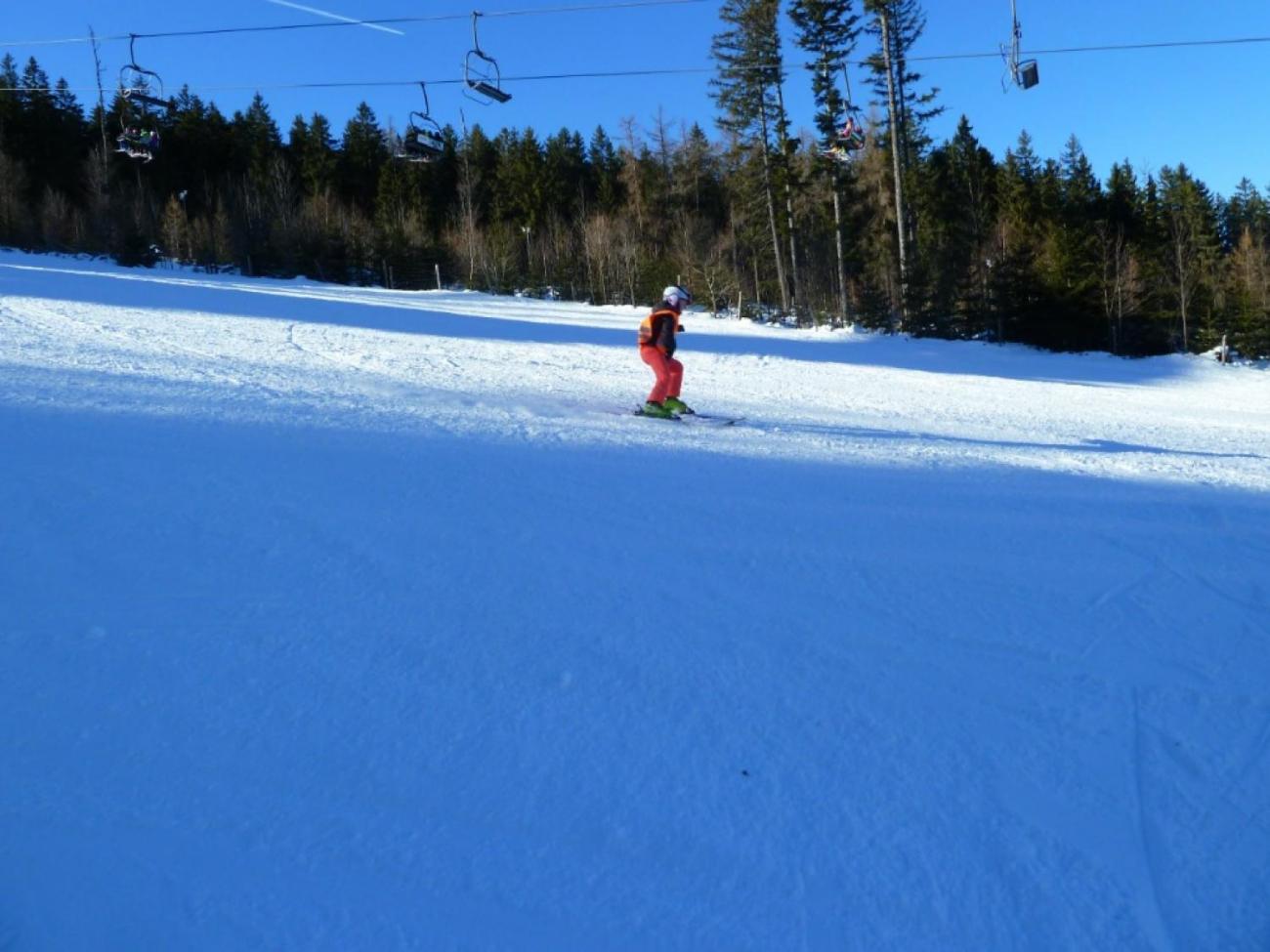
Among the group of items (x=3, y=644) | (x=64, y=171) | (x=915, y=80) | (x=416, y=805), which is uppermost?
(x=64, y=171)

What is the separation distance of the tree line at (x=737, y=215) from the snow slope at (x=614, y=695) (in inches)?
Result: 580

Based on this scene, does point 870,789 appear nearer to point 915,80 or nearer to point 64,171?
point 915,80

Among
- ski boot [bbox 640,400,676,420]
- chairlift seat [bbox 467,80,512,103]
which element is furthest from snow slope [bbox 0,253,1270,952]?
chairlift seat [bbox 467,80,512,103]

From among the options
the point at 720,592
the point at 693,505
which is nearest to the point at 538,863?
the point at 720,592

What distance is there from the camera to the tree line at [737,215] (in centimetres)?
3186

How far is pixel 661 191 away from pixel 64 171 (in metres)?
39.7

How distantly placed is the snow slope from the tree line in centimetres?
1474

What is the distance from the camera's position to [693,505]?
6016mm

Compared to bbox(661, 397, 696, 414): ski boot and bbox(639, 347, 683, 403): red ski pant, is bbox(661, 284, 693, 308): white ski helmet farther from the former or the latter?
bbox(661, 397, 696, 414): ski boot

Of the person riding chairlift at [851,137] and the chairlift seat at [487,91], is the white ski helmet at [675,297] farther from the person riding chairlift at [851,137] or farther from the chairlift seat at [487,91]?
the person riding chairlift at [851,137]

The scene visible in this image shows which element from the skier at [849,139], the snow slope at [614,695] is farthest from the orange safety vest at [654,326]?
the skier at [849,139]

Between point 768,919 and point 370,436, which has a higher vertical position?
point 370,436

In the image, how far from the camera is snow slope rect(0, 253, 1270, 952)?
7.93 feet

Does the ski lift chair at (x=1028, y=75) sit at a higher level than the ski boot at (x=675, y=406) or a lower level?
higher
